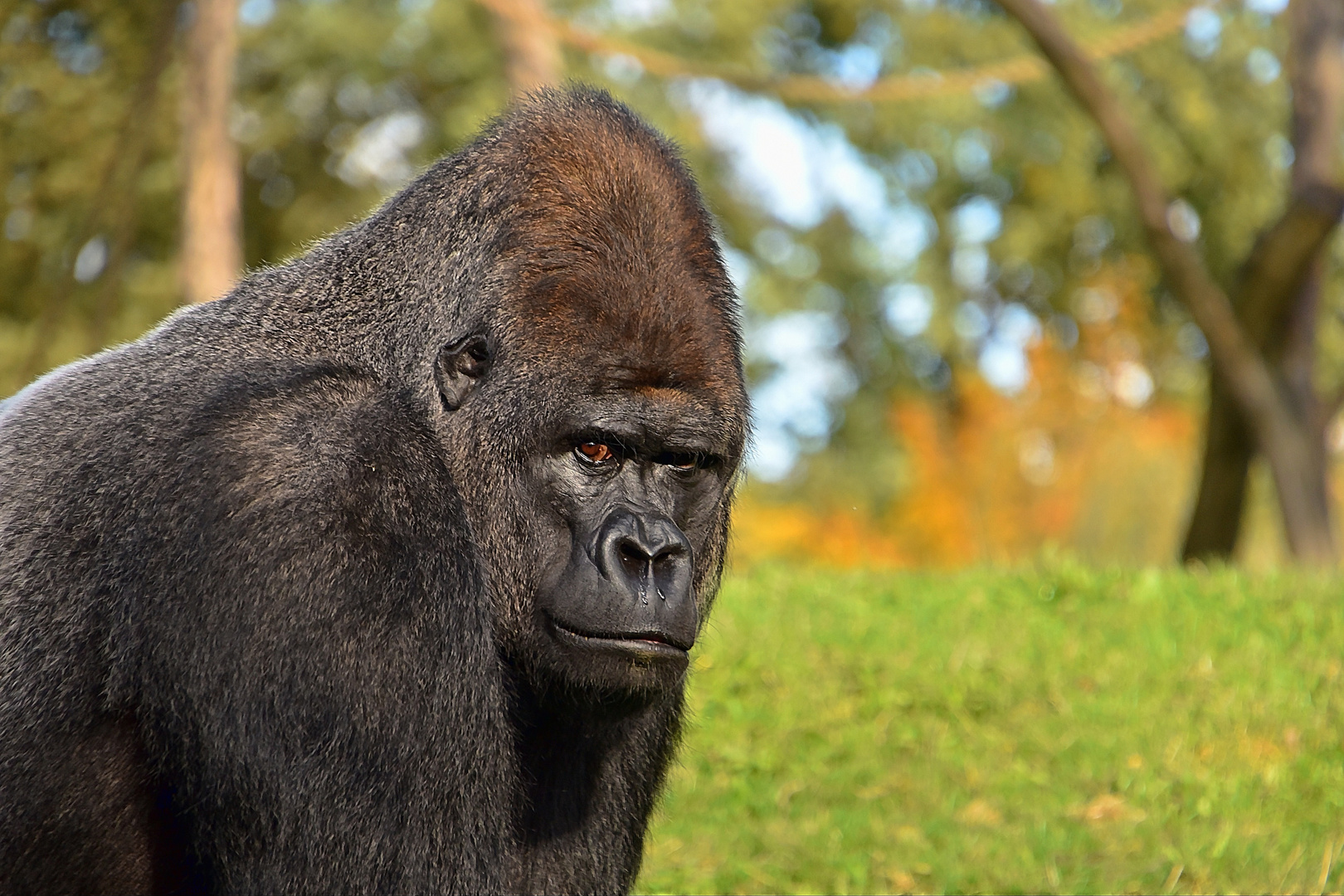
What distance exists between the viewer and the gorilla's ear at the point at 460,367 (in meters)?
3.48

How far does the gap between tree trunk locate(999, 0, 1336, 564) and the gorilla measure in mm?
7507

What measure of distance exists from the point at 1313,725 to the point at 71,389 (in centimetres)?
441

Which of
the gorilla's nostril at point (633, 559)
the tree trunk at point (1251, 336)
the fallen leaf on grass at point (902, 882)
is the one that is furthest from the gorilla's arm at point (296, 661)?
the tree trunk at point (1251, 336)

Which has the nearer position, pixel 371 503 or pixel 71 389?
pixel 371 503

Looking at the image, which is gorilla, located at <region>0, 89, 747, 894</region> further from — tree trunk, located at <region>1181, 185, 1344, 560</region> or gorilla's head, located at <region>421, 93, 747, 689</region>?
tree trunk, located at <region>1181, 185, 1344, 560</region>

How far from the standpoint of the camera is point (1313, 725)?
5.32m

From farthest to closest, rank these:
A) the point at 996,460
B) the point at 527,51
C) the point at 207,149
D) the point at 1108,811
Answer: the point at 996,460 → the point at 527,51 → the point at 207,149 → the point at 1108,811

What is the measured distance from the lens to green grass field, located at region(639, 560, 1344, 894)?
4.59 meters

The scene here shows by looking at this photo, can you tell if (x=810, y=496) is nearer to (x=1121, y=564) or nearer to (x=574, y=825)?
(x=1121, y=564)

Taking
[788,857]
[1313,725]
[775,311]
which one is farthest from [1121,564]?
[775,311]

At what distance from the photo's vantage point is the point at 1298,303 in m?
10.6

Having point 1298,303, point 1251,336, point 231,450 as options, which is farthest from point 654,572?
point 1298,303

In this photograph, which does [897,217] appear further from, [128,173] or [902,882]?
[902,882]

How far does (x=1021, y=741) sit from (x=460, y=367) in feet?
9.86
